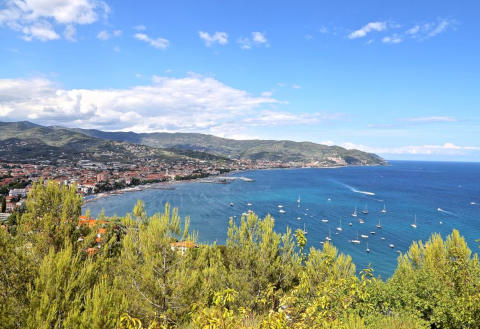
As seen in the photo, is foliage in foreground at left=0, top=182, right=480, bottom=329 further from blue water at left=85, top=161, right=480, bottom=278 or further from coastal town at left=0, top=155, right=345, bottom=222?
coastal town at left=0, top=155, right=345, bottom=222

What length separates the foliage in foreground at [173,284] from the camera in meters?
4.00

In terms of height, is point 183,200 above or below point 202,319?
below

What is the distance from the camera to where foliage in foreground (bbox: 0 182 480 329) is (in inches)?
158

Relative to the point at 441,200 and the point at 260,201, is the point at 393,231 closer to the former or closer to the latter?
the point at 260,201

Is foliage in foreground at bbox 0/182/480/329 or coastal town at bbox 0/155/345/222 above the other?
foliage in foreground at bbox 0/182/480/329

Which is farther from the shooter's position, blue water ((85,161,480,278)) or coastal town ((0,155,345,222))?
coastal town ((0,155,345,222))

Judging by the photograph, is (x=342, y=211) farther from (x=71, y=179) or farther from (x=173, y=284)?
(x=71, y=179)

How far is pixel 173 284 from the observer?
22.4ft

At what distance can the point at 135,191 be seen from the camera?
289 feet

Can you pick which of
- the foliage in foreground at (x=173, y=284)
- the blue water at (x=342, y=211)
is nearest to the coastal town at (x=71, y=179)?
the blue water at (x=342, y=211)

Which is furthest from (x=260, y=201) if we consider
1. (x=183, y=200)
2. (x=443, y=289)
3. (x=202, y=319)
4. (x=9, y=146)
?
(x=9, y=146)

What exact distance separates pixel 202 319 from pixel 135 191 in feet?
302

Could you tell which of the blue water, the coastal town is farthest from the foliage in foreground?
the coastal town

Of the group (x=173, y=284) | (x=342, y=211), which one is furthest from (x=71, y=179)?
(x=173, y=284)
